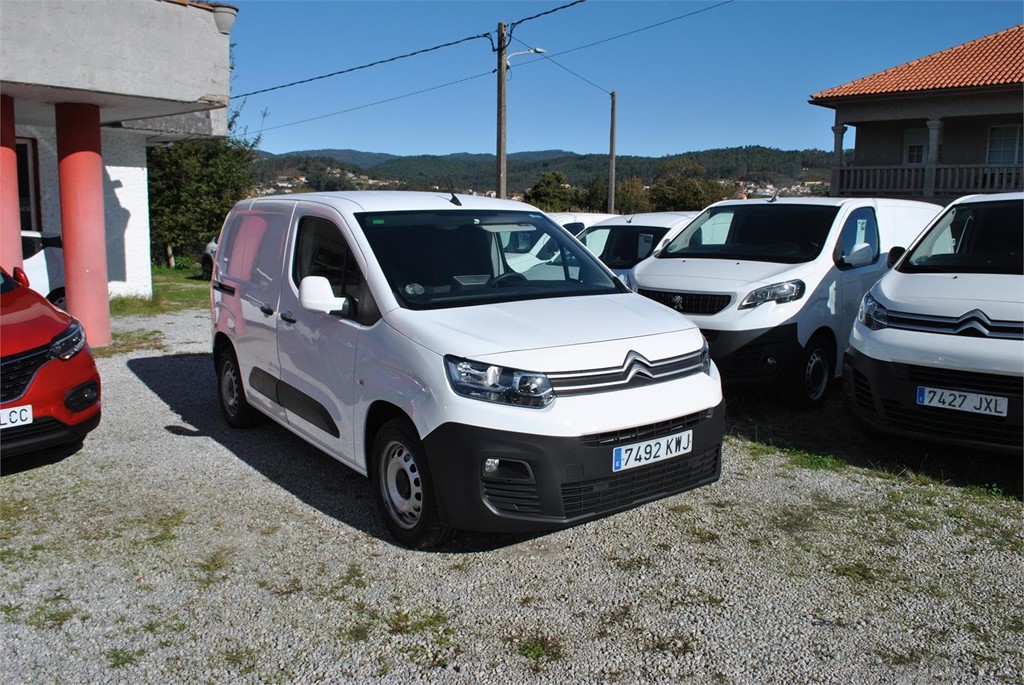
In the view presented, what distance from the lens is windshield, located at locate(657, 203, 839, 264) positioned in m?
7.49

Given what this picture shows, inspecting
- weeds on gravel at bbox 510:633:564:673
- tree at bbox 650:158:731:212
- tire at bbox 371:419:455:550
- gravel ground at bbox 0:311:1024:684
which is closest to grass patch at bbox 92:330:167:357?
gravel ground at bbox 0:311:1024:684

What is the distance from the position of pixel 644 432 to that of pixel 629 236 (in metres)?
6.76

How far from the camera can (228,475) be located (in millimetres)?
5629

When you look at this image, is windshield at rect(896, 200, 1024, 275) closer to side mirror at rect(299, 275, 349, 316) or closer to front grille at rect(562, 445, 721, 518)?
front grille at rect(562, 445, 721, 518)

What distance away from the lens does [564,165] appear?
63844 millimetres

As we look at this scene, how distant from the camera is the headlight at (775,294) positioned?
681 centimetres

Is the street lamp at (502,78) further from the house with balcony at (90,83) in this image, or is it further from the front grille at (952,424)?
the front grille at (952,424)

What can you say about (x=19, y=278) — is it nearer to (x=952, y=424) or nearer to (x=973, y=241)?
(x=952, y=424)

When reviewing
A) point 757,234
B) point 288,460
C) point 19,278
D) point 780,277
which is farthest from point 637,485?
point 19,278

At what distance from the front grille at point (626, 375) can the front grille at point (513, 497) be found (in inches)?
18.2

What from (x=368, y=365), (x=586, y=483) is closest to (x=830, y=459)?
(x=586, y=483)

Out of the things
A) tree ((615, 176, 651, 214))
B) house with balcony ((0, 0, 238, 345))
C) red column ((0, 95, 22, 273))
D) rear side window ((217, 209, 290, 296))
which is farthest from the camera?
tree ((615, 176, 651, 214))

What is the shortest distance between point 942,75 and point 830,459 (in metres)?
22.3

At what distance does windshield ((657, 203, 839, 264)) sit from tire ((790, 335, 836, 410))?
76cm
